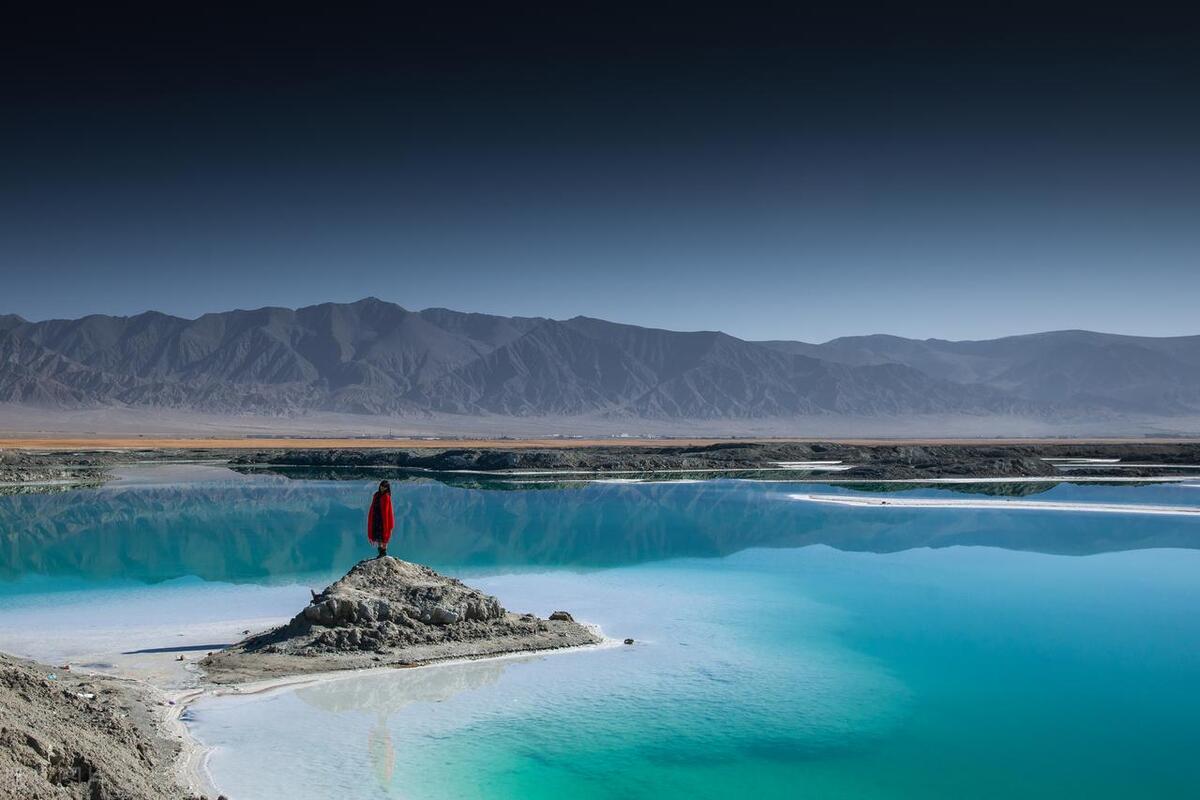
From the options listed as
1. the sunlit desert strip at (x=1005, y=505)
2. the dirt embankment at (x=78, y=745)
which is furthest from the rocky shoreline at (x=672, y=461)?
the dirt embankment at (x=78, y=745)

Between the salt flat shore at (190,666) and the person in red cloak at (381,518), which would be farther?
the person in red cloak at (381,518)

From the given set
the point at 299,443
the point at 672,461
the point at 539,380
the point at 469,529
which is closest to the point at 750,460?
the point at 672,461

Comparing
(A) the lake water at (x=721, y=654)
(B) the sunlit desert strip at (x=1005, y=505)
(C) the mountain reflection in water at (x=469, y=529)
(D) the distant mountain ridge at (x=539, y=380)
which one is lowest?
(A) the lake water at (x=721, y=654)

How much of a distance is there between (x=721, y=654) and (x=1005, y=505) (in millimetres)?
20516

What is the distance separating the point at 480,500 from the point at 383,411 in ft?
420

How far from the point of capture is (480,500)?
102 ft

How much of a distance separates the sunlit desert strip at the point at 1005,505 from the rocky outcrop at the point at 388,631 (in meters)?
18.9

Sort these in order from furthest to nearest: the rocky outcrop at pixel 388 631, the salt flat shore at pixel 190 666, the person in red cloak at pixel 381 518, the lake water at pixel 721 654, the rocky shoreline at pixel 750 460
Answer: the rocky shoreline at pixel 750 460 < the person in red cloak at pixel 381 518 < the rocky outcrop at pixel 388 631 < the lake water at pixel 721 654 < the salt flat shore at pixel 190 666

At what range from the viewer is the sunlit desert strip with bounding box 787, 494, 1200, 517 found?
27.7m

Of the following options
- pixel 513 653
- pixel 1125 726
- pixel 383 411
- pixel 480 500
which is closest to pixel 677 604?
pixel 513 653

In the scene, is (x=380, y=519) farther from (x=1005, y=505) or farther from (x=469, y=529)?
(x=1005, y=505)

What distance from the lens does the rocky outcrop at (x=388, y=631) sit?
402 inches

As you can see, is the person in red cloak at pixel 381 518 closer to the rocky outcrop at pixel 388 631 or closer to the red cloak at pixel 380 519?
the red cloak at pixel 380 519

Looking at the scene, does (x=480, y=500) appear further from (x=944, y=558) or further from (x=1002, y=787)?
(x=1002, y=787)
